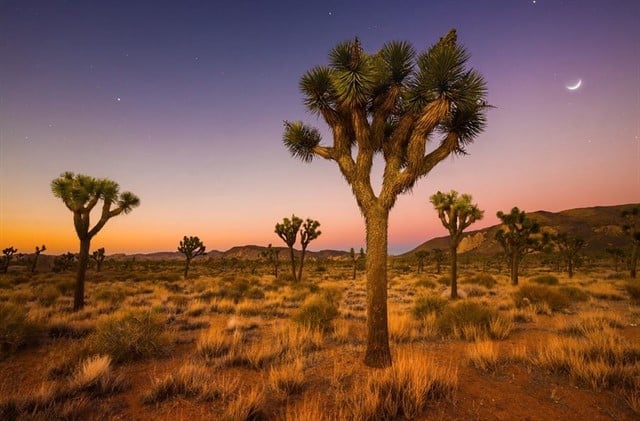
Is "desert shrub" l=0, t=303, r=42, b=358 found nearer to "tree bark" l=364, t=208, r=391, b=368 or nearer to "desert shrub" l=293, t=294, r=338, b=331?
"desert shrub" l=293, t=294, r=338, b=331

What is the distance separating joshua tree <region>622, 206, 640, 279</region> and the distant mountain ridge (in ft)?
300

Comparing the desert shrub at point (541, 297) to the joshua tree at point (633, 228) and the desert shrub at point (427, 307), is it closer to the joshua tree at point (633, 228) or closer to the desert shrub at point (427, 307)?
the desert shrub at point (427, 307)

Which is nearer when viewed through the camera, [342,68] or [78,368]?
[78,368]

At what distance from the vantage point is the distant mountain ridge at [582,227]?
4141 inches

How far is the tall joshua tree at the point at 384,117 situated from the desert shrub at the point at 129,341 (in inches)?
196

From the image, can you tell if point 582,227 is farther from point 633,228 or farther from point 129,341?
point 129,341

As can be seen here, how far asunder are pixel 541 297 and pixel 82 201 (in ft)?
66.1

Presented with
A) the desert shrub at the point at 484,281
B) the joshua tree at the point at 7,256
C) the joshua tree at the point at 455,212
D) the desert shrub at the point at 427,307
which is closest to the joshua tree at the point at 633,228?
the desert shrub at the point at 484,281

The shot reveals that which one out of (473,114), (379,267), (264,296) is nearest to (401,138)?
(473,114)

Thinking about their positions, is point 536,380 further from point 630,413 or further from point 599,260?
point 599,260

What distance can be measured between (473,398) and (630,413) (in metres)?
2.01

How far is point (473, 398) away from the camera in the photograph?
4.78 metres

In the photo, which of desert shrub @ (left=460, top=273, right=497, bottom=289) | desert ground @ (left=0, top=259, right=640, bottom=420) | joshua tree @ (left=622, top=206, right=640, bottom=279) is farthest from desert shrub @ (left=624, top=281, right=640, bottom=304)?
joshua tree @ (left=622, top=206, right=640, bottom=279)

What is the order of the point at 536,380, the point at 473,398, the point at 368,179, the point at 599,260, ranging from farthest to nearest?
the point at 599,260 → the point at 368,179 → the point at 536,380 → the point at 473,398
